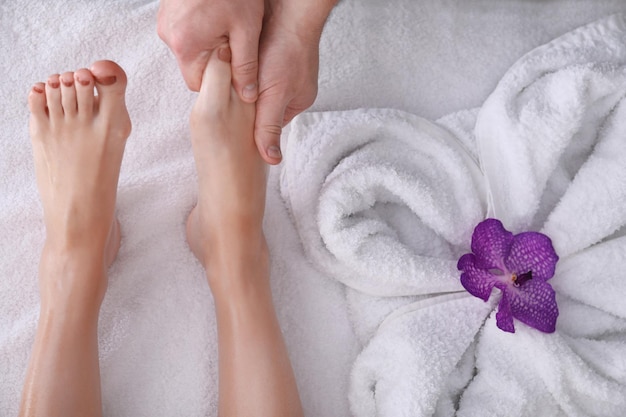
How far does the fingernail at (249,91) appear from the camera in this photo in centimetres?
102

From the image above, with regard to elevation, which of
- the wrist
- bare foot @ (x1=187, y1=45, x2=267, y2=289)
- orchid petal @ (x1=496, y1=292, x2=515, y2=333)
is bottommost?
orchid petal @ (x1=496, y1=292, x2=515, y2=333)

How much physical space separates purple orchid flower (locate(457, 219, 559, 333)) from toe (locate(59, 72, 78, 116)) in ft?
2.05

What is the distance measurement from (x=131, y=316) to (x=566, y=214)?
0.68m

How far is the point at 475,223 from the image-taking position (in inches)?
43.5

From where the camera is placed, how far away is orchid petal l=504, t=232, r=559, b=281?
3.34 ft

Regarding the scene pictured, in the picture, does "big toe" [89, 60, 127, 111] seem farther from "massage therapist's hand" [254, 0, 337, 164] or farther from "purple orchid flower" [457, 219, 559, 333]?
"purple orchid flower" [457, 219, 559, 333]

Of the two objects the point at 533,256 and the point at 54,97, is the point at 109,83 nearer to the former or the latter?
the point at 54,97

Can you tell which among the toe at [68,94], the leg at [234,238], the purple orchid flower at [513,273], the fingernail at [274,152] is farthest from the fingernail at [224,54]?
the purple orchid flower at [513,273]

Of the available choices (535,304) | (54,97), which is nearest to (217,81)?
(54,97)

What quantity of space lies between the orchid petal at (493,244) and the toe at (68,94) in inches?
25.1

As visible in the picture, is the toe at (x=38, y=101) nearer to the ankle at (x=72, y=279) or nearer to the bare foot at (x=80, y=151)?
the bare foot at (x=80, y=151)

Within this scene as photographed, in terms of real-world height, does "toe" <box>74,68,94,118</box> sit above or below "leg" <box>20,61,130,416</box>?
above

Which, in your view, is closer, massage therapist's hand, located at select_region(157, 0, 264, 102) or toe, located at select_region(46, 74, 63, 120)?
massage therapist's hand, located at select_region(157, 0, 264, 102)

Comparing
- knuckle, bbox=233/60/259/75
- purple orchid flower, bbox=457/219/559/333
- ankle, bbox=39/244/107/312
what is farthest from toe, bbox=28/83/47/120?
purple orchid flower, bbox=457/219/559/333
